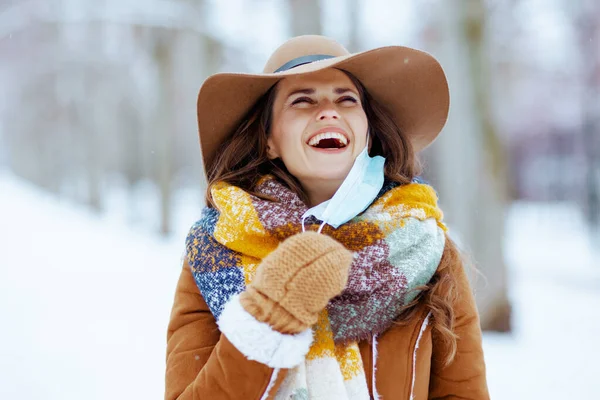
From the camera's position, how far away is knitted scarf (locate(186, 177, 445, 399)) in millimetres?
1460

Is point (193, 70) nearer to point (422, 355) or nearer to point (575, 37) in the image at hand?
point (575, 37)

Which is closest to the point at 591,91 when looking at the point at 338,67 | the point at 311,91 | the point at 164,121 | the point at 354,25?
the point at 354,25

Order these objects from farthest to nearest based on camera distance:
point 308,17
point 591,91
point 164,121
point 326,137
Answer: point 164,121, point 591,91, point 308,17, point 326,137

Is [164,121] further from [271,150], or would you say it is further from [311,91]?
[311,91]

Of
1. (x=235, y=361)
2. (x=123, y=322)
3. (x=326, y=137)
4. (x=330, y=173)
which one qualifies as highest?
(x=326, y=137)

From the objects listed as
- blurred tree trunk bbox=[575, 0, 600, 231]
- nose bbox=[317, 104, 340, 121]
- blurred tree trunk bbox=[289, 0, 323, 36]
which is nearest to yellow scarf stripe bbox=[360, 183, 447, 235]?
nose bbox=[317, 104, 340, 121]

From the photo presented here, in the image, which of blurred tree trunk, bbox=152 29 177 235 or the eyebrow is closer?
the eyebrow

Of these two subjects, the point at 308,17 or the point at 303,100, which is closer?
the point at 303,100

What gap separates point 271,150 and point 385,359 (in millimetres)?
792

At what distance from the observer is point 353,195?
1.62 m

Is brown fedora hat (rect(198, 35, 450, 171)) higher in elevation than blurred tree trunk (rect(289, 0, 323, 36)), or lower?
lower

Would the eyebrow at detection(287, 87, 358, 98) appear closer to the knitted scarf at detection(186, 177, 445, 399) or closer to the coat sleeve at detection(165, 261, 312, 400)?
the knitted scarf at detection(186, 177, 445, 399)

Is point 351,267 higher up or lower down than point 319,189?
lower down

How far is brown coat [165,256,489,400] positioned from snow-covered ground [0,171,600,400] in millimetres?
2531
